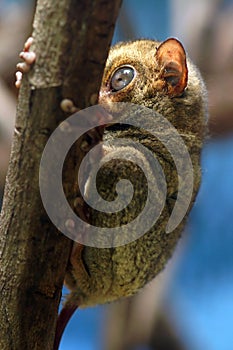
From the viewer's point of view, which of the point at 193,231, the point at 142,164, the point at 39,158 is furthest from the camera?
the point at 193,231

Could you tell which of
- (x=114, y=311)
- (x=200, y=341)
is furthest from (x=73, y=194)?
(x=200, y=341)

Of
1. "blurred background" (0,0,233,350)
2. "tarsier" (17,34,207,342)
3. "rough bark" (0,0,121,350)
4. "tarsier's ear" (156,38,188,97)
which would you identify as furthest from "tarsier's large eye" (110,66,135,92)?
"blurred background" (0,0,233,350)

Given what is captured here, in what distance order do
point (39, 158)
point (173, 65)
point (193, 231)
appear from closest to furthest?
point (39, 158) < point (173, 65) < point (193, 231)

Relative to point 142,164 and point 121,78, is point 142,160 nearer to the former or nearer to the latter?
point 142,164

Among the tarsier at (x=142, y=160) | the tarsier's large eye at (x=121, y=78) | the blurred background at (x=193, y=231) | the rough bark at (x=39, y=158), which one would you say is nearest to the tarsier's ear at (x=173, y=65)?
the tarsier at (x=142, y=160)

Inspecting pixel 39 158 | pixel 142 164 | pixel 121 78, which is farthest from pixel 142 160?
pixel 39 158

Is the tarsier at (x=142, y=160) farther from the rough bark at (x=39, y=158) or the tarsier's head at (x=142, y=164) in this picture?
the rough bark at (x=39, y=158)
